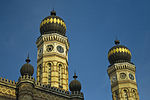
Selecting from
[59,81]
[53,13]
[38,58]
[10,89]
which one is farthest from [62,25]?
[10,89]

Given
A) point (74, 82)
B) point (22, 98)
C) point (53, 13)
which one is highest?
point (53, 13)

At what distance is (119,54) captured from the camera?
5219 centimetres

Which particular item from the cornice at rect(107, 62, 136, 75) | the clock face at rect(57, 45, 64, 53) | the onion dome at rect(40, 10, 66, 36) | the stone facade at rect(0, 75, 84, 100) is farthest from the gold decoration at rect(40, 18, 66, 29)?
the stone facade at rect(0, 75, 84, 100)

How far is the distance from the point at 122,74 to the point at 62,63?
14188 millimetres

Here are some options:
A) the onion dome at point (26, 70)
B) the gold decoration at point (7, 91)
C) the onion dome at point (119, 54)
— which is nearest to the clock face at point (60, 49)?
the onion dome at point (26, 70)

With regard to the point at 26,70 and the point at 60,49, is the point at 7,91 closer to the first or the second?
the point at 26,70

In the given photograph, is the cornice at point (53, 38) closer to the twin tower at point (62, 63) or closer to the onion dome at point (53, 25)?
the twin tower at point (62, 63)

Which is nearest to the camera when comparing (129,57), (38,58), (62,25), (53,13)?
(38,58)

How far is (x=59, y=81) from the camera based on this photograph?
130 feet

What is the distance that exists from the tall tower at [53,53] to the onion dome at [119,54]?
39.6 ft

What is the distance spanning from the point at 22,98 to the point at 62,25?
18773 mm

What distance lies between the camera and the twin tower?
131ft

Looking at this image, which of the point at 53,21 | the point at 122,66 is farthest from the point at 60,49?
the point at 122,66

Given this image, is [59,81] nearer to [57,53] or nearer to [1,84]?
[57,53]
